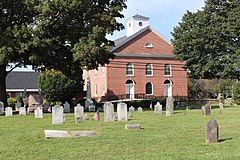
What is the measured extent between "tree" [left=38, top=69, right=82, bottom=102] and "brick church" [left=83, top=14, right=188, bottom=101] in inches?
387

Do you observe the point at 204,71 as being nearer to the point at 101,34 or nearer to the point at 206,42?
the point at 206,42

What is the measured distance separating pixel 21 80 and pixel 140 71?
80.2 feet

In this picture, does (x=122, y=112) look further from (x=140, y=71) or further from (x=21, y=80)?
(x=21, y=80)

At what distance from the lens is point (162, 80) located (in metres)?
60.2

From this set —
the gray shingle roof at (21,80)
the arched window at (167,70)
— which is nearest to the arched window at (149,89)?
the arched window at (167,70)

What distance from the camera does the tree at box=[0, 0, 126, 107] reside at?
88.8 feet

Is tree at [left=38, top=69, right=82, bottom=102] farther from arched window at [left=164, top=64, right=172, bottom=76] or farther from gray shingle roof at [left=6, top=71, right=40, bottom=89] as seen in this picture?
gray shingle roof at [left=6, top=71, right=40, bottom=89]

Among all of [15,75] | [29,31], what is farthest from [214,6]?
[15,75]

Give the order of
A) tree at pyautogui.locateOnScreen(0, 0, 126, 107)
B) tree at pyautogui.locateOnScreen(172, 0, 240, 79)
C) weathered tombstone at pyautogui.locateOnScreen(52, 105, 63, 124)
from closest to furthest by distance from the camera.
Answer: weathered tombstone at pyautogui.locateOnScreen(52, 105, 63, 124) < tree at pyautogui.locateOnScreen(0, 0, 126, 107) < tree at pyautogui.locateOnScreen(172, 0, 240, 79)

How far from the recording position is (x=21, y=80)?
229ft

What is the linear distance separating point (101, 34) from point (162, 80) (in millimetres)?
32031

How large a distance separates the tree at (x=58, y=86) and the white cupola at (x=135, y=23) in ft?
60.8

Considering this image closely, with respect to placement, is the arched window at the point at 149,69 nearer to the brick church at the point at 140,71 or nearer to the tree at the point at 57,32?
the brick church at the point at 140,71

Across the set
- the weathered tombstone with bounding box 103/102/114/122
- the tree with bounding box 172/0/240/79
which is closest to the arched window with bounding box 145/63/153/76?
the tree with bounding box 172/0/240/79
